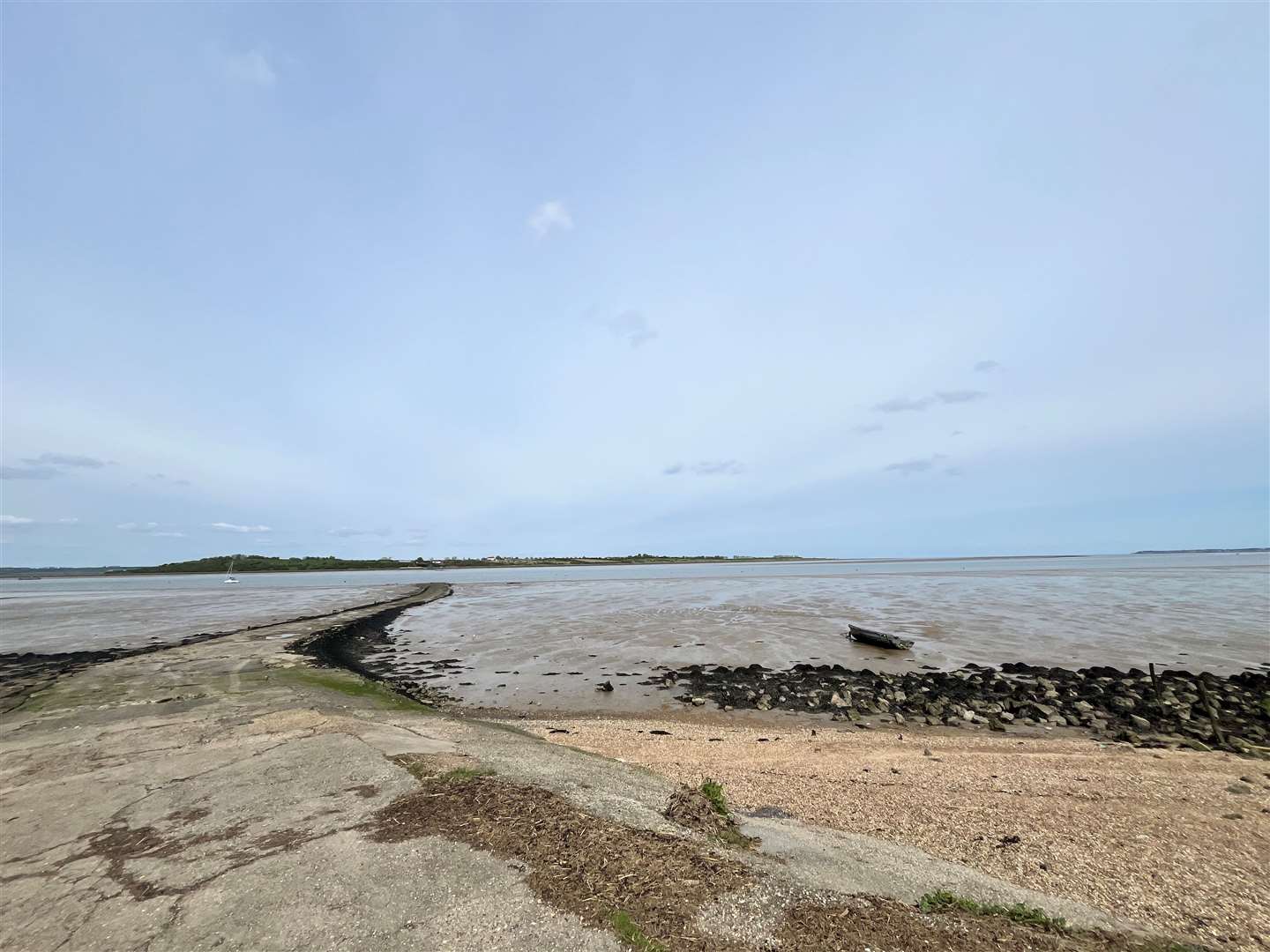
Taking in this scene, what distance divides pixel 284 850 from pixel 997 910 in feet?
22.7

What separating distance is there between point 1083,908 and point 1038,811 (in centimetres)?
353

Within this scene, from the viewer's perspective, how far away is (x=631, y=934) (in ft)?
14.4

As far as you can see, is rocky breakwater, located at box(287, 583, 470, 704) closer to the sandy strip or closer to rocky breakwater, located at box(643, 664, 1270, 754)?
the sandy strip

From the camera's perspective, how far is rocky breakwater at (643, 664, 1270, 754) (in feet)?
48.1

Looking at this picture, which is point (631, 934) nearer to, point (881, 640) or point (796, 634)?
point (881, 640)

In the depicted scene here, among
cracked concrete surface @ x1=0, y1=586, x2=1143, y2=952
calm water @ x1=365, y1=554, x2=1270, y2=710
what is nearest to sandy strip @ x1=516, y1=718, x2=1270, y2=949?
cracked concrete surface @ x1=0, y1=586, x2=1143, y2=952

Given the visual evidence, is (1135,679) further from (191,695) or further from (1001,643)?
(191,695)

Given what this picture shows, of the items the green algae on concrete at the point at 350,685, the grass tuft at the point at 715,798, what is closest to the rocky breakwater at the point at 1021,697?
the green algae on concrete at the point at 350,685

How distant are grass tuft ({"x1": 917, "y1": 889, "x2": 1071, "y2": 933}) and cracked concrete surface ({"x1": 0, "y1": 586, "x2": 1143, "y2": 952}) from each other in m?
0.24

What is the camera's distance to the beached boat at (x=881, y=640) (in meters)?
27.0

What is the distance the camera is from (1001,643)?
92.5 feet

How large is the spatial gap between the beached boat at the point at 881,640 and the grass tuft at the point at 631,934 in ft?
84.3

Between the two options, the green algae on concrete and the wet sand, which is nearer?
the green algae on concrete

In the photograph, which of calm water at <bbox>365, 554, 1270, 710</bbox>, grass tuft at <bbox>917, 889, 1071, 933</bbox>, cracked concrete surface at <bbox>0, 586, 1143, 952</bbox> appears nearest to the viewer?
cracked concrete surface at <bbox>0, 586, 1143, 952</bbox>
